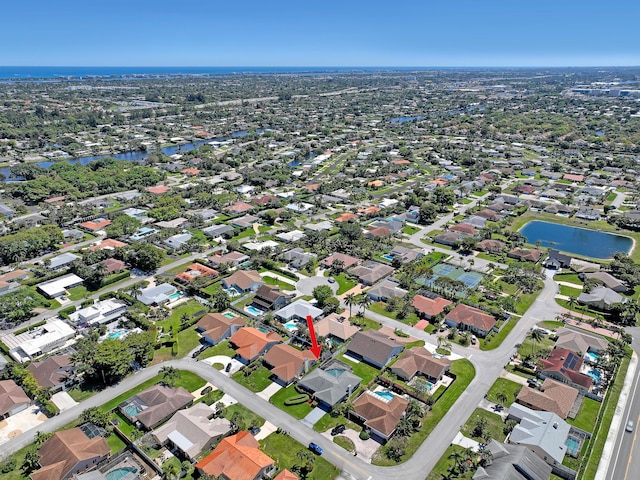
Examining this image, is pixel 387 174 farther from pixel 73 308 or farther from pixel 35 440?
pixel 35 440

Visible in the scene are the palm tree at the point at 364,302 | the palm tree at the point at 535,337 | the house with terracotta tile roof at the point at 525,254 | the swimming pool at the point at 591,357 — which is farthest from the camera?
the house with terracotta tile roof at the point at 525,254

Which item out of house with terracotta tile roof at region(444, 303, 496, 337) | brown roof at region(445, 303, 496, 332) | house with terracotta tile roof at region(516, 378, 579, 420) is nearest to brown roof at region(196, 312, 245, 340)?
house with terracotta tile roof at region(444, 303, 496, 337)

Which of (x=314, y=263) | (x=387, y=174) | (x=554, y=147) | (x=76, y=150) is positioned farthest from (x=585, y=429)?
(x=76, y=150)

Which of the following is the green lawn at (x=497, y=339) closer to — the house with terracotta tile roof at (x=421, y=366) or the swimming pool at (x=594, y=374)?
the house with terracotta tile roof at (x=421, y=366)

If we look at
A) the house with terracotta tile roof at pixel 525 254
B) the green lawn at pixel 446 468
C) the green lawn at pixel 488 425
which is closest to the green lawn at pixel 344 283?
the green lawn at pixel 488 425

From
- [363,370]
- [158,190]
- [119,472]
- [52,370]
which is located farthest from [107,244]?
[363,370]
